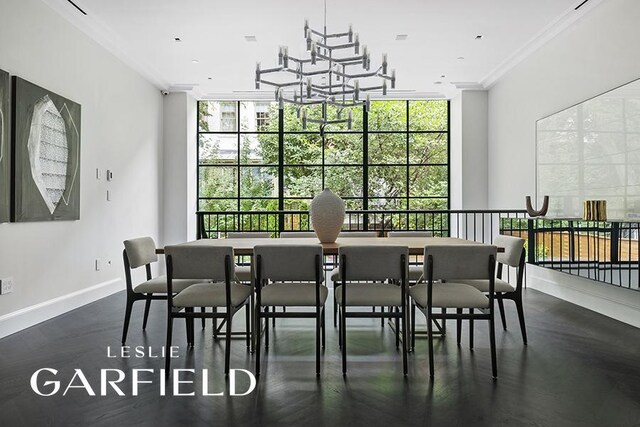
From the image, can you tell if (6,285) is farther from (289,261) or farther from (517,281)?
(517,281)

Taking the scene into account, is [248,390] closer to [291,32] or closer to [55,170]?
[55,170]

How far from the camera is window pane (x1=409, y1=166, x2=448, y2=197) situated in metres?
8.57

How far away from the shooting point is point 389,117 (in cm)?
876

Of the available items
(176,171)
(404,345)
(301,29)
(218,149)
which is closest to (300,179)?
(218,149)

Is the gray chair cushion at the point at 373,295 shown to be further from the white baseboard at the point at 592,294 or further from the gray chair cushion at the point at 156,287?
the white baseboard at the point at 592,294

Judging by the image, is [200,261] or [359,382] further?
[200,261]

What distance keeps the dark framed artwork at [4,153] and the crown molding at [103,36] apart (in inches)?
44.4

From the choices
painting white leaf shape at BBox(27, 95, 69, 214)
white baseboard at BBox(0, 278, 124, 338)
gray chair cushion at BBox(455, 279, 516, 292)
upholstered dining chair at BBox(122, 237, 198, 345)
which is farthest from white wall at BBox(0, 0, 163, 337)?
gray chair cushion at BBox(455, 279, 516, 292)

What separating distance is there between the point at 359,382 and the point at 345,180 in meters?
6.31

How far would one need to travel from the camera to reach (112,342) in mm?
3441

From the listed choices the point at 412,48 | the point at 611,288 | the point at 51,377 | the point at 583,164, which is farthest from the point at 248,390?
the point at 412,48

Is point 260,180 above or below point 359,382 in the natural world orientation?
above

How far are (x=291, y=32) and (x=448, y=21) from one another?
182cm

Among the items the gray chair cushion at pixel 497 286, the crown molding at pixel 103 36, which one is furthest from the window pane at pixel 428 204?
the gray chair cushion at pixel 497 286
